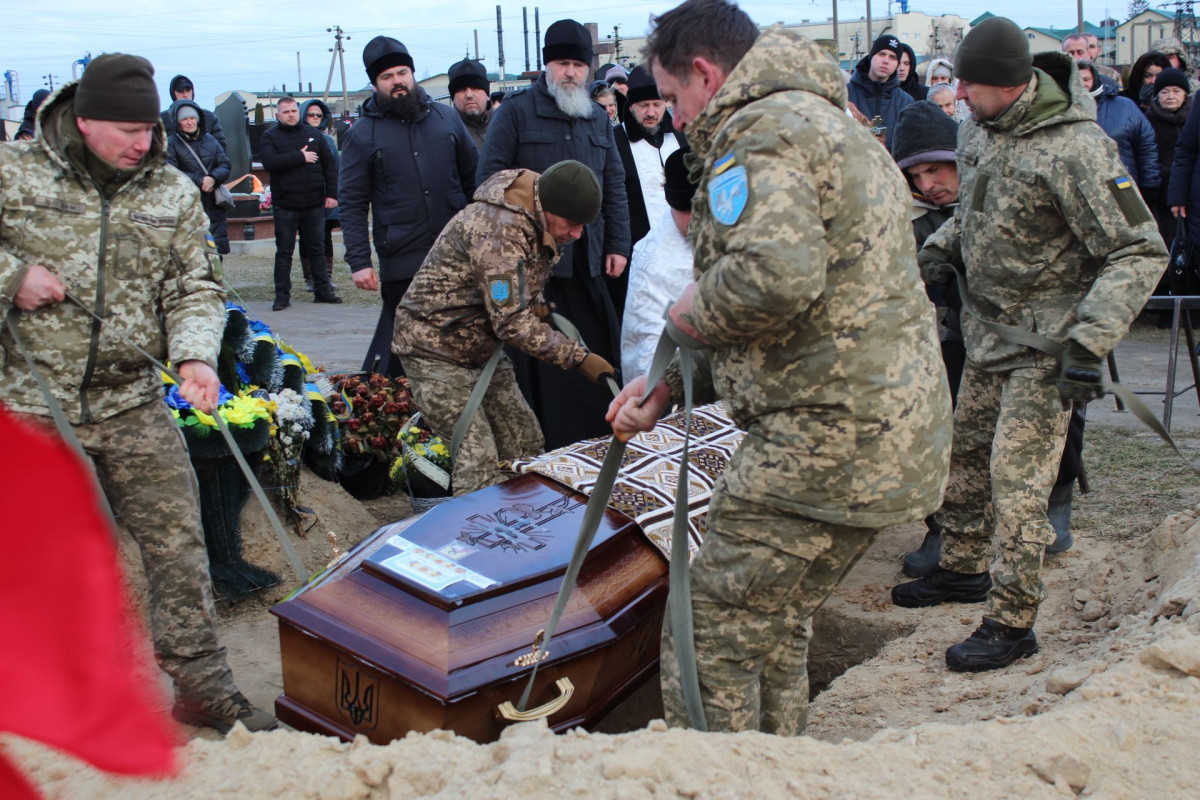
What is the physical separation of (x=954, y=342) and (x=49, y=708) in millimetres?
3674

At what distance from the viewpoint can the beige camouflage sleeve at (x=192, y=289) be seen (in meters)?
3.20

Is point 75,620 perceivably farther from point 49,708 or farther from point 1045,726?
point 1045,726

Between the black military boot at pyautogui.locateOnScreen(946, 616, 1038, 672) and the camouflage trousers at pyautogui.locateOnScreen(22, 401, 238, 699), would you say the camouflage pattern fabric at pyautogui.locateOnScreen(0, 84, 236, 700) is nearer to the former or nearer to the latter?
the camouflage trousers at pyautogui.locateOnScreen(22, 401, 238, 699)

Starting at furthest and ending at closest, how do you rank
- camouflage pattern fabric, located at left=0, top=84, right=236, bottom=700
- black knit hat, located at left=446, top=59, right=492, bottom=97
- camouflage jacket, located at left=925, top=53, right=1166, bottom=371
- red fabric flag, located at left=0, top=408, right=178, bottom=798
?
black knit hat, located at left=446, top=59, right=492, bottom=97 < camouflage jacket, located at left=925, top=53, right=1166, bottom=371 < camouflage pattern fabric, located at left=0, top=84, right=236, bottom=700 < red fabric flag, located at left=0, top=408, right=178, bottom=798

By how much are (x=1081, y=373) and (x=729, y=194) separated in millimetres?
1510

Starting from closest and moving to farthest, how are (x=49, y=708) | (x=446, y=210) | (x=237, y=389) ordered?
1. (x=49, y=708)
2. (x=237, y=389)
3. (x=446, y=210)

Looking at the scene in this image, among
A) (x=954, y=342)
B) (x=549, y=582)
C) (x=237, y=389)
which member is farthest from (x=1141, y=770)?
(x=237, y=389)

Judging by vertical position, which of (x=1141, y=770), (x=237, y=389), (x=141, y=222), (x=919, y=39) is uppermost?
(x=919, y=39)

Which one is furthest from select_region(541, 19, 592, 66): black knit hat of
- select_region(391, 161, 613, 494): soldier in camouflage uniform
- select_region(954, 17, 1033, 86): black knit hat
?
select_region(954, 17, 1033, 86): black knit hat

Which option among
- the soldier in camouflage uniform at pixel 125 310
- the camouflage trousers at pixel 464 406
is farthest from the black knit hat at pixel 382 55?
the soldier in camouflage uniform at pixel 125 310

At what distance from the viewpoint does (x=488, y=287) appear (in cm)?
408

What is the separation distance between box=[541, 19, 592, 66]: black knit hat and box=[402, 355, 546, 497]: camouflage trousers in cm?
210

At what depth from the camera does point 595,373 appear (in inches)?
164

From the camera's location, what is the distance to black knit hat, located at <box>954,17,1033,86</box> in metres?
3.34
